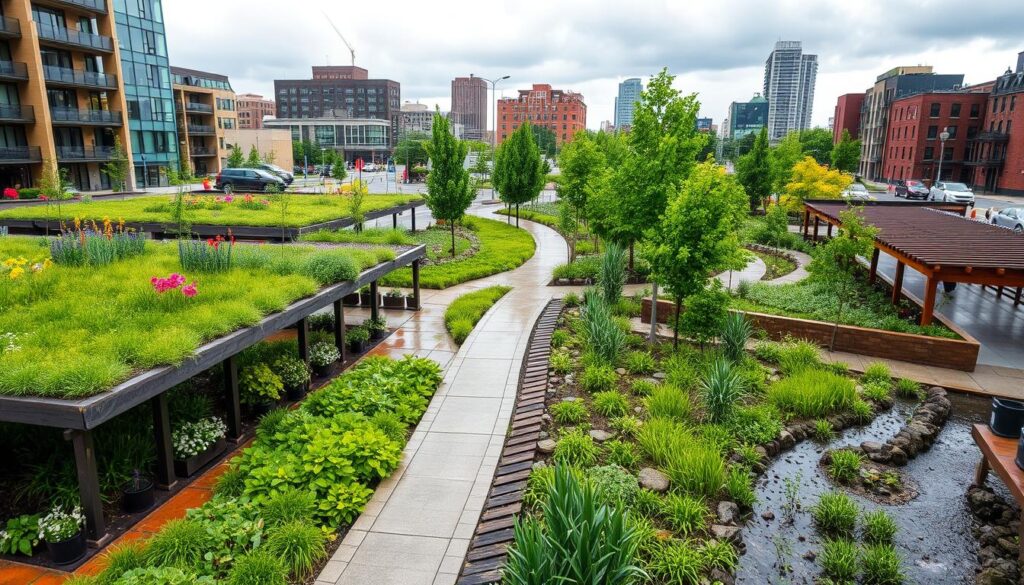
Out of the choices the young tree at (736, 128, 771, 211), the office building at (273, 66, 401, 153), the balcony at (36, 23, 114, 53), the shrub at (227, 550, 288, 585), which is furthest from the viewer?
the office building at (273, 66, 401, 153)

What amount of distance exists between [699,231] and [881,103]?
80.1 m

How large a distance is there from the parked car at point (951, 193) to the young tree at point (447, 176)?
3495 centimetres

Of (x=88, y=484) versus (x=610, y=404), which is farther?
(x=610, y=404)

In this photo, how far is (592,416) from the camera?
9.55 meters

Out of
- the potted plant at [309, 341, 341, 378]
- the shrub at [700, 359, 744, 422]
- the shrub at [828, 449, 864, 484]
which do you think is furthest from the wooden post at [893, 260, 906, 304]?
the potted plant at [309, 341, 341, 378]

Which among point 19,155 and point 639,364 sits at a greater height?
point 19,155

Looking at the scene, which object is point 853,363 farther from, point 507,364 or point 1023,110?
point 1023,110

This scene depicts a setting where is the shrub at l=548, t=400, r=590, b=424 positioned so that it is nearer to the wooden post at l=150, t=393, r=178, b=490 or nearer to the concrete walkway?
the concrete walkway

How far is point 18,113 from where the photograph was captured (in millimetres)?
38844

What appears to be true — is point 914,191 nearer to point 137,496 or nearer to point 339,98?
point 137,496

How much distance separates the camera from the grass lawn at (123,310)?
6344 millimetres

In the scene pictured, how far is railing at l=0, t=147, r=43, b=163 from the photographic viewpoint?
38.2 m

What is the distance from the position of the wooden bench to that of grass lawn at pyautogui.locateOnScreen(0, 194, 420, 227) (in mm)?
15450

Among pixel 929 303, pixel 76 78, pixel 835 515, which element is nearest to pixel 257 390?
pixel 835 515
